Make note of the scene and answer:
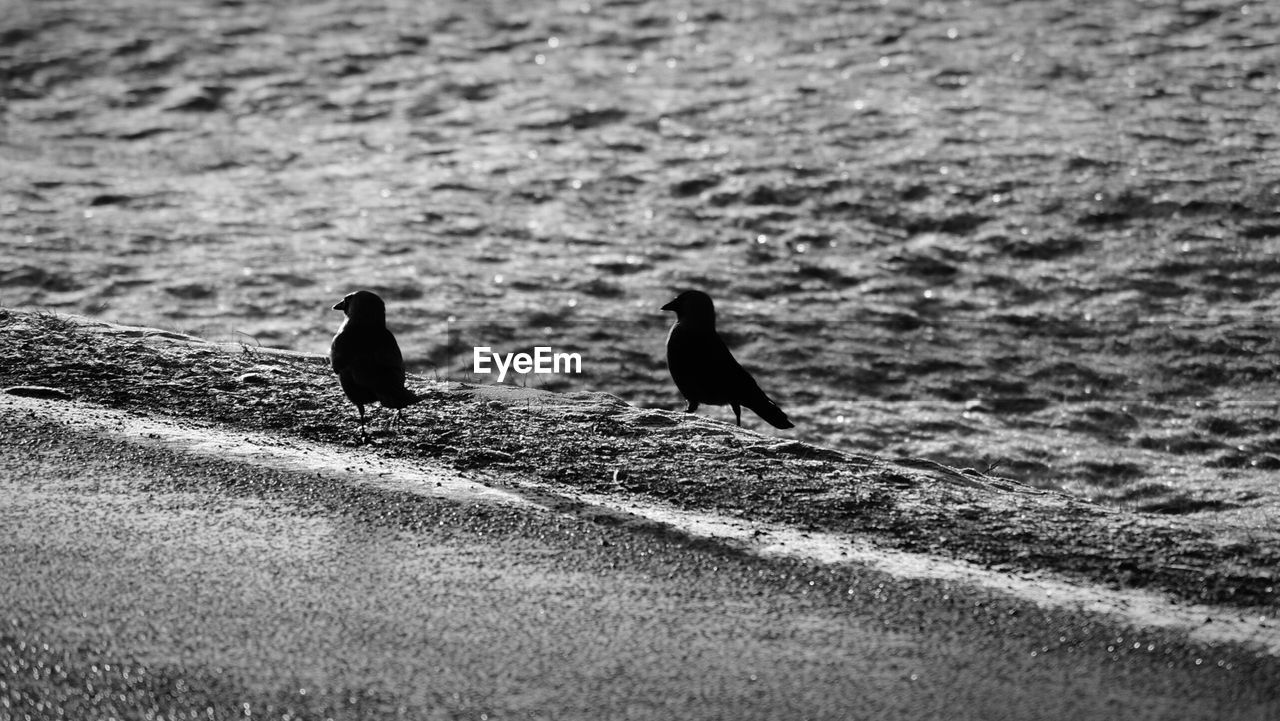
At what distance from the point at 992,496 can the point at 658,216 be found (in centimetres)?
1022

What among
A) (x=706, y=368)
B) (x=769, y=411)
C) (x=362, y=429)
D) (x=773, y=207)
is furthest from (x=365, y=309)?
(x=773, y=207)

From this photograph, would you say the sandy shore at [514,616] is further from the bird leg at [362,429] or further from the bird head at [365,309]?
the bird head at [365,309]

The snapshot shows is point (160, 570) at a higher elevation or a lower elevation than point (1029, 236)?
higher

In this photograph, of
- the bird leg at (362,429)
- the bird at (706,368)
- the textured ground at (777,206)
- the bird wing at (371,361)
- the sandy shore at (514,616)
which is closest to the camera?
the sandy shore at (514,616)

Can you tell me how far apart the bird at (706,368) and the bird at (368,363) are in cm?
171

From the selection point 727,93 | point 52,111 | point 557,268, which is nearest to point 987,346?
point 557,268

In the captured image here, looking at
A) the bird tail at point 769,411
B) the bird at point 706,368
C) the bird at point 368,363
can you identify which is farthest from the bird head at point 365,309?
the bird tail at point 769,411

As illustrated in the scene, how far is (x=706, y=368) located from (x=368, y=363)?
6.62 feet

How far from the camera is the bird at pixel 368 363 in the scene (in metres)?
6.79

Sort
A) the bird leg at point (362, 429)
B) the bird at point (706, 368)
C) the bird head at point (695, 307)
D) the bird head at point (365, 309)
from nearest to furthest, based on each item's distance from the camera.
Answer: the bird leg at point (362, 429), the bird head at point (365, 309), the bird at point (706, 368), the bird head at point (695, 307)

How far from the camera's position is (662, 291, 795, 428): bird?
8.16 m

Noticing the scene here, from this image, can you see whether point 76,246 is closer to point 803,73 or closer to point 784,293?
point 784,293

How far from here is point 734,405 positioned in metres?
8.33

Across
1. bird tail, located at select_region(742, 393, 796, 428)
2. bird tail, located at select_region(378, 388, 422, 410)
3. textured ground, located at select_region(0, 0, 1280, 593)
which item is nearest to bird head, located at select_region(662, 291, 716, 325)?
bird tail, located at select_region(742, 393, 796, 428)
